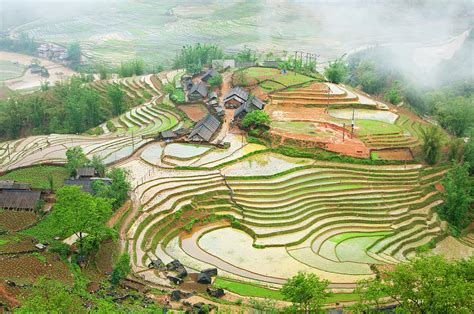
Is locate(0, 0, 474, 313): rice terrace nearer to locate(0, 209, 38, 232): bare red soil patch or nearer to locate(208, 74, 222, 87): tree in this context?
locate(0, 209, 38, 232): bare red soil patch

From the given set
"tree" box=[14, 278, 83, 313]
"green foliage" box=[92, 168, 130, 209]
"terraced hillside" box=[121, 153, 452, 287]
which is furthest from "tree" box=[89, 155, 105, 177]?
"tree" box=[14, 278, 83, 313]

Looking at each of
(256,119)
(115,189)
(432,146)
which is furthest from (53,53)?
(432,146)

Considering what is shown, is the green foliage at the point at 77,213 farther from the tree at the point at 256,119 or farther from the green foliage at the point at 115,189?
the tree at the point at 256,119

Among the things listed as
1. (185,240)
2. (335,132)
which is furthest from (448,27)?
(185,240)

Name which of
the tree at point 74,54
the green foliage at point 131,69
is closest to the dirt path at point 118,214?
the green foliage at point 131,69

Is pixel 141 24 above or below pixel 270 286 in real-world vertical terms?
above

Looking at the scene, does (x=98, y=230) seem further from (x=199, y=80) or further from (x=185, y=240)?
(x=199, y=80)
